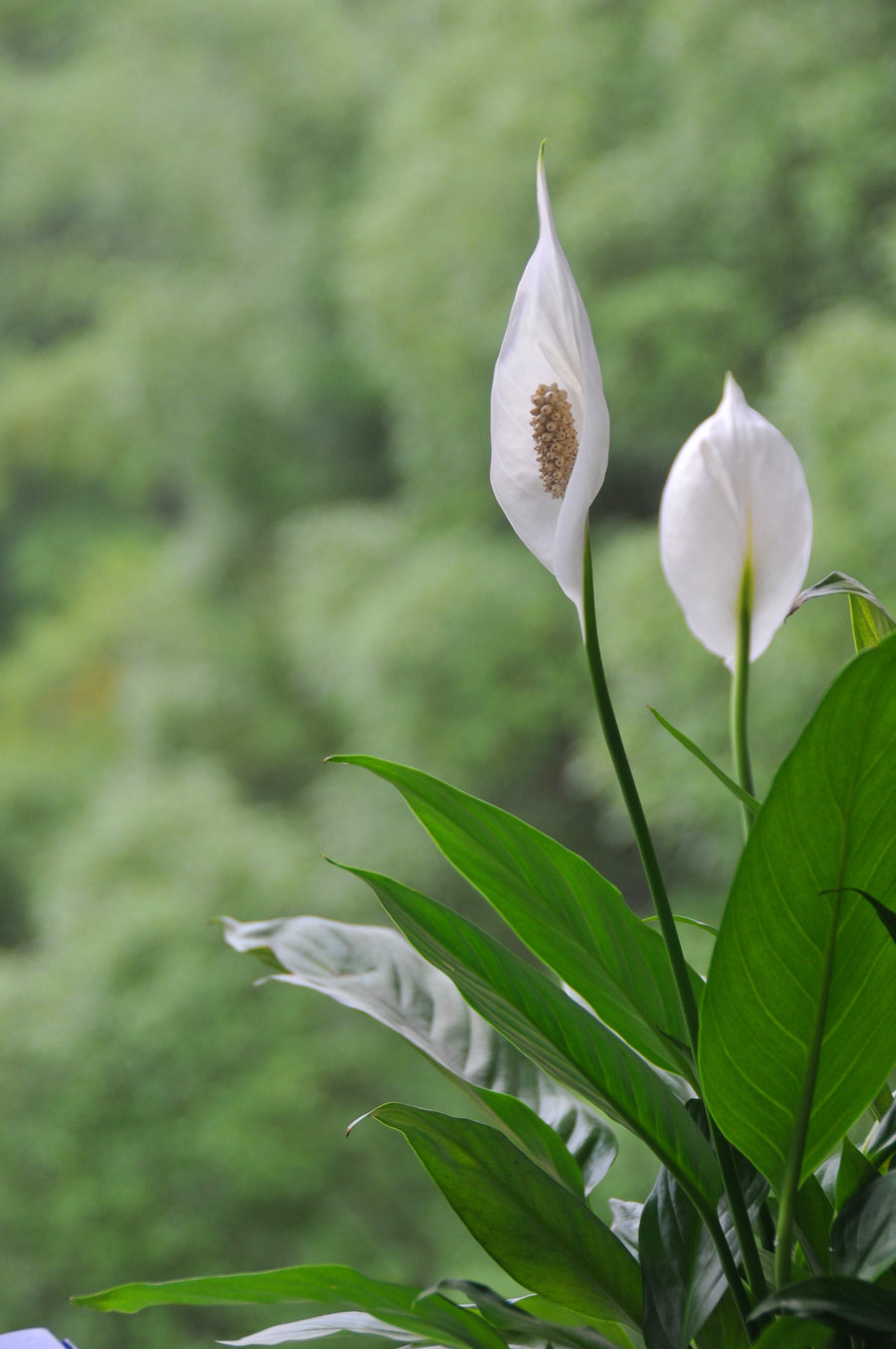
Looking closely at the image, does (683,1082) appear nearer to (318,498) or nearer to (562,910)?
(562,910)

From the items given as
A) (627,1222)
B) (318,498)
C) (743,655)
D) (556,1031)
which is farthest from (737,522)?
(318,498)

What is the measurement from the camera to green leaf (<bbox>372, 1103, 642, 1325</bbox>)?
1.04ft

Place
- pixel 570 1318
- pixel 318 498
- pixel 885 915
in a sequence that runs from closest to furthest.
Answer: pixel 885 915
pixel 570 1318
pixel 318 498

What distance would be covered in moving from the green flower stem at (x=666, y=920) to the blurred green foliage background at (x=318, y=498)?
35.7 inches

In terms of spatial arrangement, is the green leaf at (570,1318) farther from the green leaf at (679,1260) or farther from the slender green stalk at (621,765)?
the slender green stalk at (621,765)

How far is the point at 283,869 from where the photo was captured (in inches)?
67.6

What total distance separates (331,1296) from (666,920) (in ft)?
0.46

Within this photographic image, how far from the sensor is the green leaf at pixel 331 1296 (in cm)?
30

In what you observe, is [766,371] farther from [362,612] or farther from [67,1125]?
[67,1125]

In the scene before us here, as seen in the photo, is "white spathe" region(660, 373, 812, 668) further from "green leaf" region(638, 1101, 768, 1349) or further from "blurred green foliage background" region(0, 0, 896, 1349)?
"blurred green foliage background" region(0, 0, 896, 1349)

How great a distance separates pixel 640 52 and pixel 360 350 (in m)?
0.64

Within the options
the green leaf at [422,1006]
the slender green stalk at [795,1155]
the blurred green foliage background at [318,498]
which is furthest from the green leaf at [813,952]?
the blurred green foliage background at [318,498]

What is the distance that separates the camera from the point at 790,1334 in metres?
0.27

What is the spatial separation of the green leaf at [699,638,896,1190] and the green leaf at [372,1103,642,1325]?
2.4 inches
